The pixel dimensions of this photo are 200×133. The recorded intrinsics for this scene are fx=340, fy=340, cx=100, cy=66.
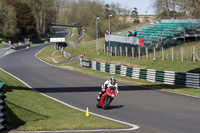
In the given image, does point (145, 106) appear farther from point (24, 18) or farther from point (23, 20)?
point (24, 18)

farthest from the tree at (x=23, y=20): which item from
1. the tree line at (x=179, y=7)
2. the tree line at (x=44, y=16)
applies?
the tree line at (x=179, y=7)

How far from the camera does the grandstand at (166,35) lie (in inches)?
1663

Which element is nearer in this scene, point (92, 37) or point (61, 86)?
point (61, 86)

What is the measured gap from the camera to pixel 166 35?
44.3 m

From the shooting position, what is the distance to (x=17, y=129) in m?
10.4

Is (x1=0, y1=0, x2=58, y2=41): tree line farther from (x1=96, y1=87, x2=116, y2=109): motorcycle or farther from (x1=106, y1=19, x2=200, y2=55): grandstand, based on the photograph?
(x1=96, y1=87, x2=116, y2=109): motorcycle

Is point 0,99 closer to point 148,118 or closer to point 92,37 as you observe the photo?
point 148,118

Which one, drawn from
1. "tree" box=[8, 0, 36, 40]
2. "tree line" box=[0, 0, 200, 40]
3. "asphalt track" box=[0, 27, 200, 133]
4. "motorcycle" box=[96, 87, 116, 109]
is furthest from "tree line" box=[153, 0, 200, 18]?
"tree" box=[8, 0, 36, 40]

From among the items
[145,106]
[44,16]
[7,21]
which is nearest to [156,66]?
[145,106]

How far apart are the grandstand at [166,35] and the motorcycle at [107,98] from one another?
25.2 metres

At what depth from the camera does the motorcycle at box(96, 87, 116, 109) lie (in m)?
→ 16.1

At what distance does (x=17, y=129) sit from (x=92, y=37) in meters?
77.2

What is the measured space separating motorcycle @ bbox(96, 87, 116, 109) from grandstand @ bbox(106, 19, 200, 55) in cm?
2524

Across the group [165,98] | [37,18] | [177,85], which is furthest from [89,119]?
[37,18]
